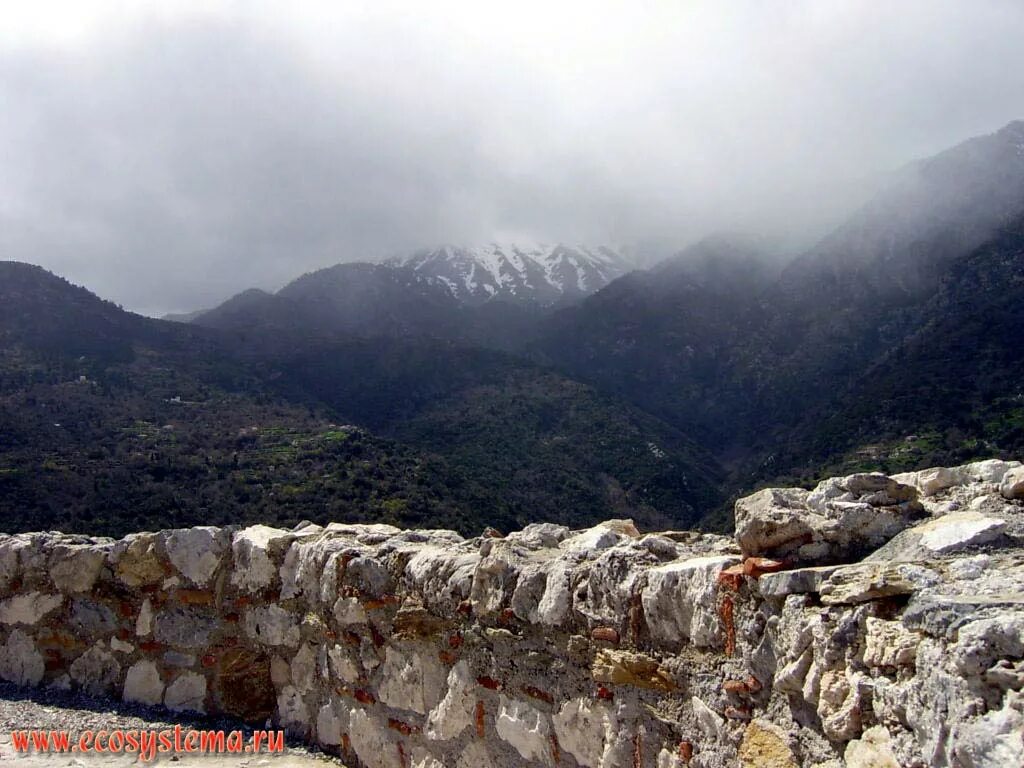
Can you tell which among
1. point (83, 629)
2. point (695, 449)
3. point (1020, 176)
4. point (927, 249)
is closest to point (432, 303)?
point (695, 449)

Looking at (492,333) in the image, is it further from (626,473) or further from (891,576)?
(891,576)

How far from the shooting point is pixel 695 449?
4862 cm

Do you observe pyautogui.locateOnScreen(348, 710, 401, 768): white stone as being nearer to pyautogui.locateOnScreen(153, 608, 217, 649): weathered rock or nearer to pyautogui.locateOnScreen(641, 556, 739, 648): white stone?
pyautogui.locateOnScreen(153, 608, 217, 649): weathered rock

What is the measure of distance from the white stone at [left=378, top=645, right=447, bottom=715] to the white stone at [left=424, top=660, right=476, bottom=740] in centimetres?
6

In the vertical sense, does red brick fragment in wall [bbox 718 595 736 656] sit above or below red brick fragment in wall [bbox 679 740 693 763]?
above

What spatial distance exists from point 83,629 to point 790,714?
3.94m

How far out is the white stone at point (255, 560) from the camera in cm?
398

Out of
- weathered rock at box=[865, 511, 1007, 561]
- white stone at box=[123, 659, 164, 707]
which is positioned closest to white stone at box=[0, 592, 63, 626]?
white stone at box=[123, 659, 164, 707]

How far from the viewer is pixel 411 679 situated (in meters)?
3.27

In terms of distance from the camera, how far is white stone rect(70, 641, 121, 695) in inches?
165

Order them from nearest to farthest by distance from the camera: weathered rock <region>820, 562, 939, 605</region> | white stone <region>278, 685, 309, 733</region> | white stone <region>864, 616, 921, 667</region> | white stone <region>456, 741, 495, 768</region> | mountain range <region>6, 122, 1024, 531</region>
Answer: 1. white stone <region>864, 616, 921, 667</region>
2. weathered rock <region>820, 562, 939, 605</region>
3. white stone <region>456, 741, 495, 768</region>
4. white stone <region>278, 685, 309, 733</region>
5. mountain range <region>6, 122, 1024, 531</region>

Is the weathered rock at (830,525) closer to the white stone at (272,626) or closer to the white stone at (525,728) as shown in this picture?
the white stone at (525,728)

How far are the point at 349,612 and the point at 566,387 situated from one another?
4826 cm

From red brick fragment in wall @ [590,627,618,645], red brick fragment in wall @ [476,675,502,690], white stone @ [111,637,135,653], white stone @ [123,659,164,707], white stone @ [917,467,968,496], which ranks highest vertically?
white stone @ [917,467,968,496]
